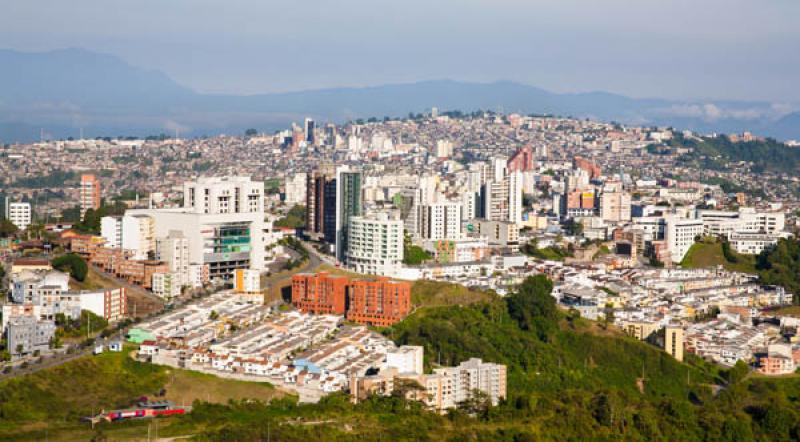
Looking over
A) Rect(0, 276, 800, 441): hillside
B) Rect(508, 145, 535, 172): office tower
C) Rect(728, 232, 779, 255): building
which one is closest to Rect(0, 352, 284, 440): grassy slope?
Rect(0, 276, 800, 441): hillside

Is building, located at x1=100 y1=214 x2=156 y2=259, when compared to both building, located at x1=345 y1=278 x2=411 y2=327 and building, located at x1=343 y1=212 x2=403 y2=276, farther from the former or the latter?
building, located at x1=345 y1=278 x2=411 y2=327

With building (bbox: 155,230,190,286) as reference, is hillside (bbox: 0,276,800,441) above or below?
below

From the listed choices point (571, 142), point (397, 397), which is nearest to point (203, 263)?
point (397, 397)

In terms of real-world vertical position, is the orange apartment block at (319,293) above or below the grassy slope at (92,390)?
above

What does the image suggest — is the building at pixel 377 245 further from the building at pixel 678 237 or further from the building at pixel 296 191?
the building at pixel 296 191

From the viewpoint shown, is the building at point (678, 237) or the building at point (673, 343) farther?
the building at point (678, 237)

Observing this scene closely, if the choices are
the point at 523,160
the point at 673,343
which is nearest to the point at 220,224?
the point at 673,343

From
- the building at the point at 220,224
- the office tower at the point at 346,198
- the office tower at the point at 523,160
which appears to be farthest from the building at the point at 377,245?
the office tower at the point at 523,160
